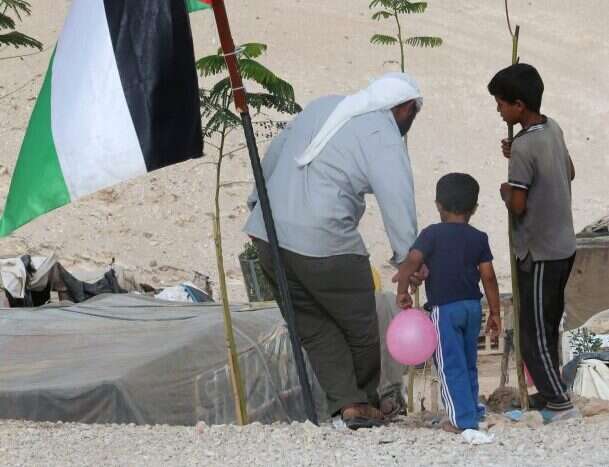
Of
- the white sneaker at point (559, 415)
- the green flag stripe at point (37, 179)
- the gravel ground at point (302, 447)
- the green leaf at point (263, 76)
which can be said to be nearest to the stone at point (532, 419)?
the white sneaker at point (559, 415)

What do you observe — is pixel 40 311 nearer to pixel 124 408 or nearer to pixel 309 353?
pixel 124 408

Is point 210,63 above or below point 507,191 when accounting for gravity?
above

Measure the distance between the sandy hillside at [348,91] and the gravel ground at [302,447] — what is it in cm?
1085

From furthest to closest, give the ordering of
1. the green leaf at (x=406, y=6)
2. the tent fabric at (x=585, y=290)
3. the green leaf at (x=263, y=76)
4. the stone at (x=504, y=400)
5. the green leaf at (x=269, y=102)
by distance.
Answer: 1. the green leaf at (x=406, y=6)
2. the tent fabric at (x=585, y=290)
3. the green leaf at (x=269, y=102)
4. the green leaf at (x=263, y=76)
5. the stone at (x=504, y=400)

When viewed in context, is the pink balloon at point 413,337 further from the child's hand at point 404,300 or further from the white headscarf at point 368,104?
the white headscarf at point 368,104

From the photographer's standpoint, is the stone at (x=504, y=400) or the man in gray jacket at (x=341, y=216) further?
the stone at (x=504, y=400)

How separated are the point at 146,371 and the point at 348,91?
1733 centimetres

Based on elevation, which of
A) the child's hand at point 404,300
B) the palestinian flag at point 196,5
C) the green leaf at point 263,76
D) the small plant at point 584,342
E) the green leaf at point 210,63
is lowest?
the small plant at point 584,342

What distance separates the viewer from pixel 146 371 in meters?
7.54

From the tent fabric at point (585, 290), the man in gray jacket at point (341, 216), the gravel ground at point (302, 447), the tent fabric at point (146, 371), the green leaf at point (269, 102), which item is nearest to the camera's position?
the gravel ground at point (302, 447)

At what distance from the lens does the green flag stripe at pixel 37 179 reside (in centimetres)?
568

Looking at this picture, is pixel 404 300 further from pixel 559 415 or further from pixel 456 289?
pixel 559 415

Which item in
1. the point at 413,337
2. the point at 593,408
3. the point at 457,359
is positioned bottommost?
the point at 593,408

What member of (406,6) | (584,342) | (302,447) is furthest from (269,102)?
(406,6)
